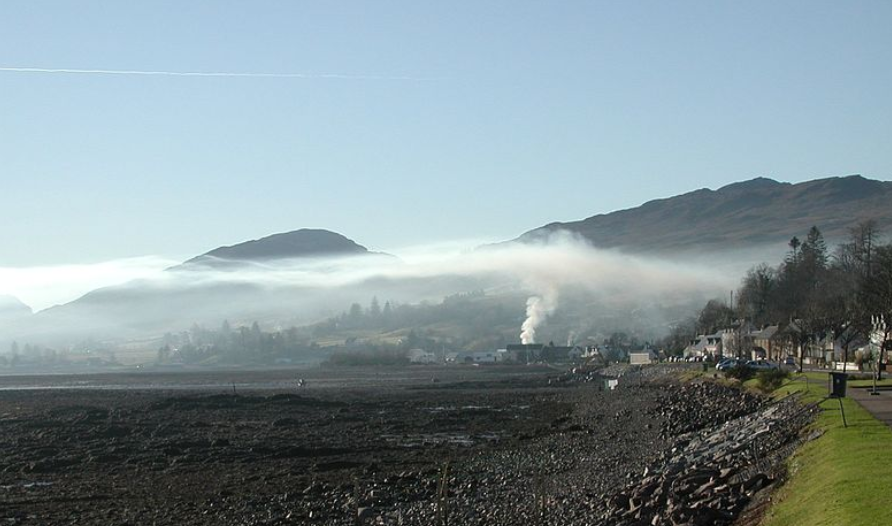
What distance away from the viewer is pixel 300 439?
47.7 metres

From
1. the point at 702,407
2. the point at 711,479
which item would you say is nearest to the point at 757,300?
the point at 702,407

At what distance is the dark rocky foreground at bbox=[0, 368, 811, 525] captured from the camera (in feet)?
79.9

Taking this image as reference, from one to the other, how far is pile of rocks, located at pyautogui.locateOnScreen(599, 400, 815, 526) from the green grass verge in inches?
28.1

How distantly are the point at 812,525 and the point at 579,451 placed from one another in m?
23.3

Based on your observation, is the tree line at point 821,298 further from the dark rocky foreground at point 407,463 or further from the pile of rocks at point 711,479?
the pile of rocks at point 711,479

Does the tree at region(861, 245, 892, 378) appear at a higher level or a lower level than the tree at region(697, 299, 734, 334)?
higher

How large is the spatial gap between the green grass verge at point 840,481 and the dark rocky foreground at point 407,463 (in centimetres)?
84

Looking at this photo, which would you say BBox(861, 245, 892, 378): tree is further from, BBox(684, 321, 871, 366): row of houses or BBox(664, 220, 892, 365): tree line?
BBox(684, 321, 871, 366): row of houses

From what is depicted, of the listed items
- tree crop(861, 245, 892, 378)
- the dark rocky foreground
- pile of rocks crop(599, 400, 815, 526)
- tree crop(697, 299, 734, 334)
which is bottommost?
the dark rocky foreground

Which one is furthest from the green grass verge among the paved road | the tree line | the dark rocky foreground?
the tree line

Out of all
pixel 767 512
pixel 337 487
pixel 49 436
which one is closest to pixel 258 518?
pixel 337 487

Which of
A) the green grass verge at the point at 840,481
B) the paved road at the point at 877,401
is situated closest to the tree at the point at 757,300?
the paved road at the point at 877,401

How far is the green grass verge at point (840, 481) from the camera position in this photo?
15.4 m

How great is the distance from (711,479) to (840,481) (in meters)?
4.31
